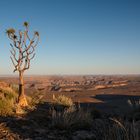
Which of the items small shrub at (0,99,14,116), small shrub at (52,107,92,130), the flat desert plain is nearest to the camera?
small shrub at (52,107,92,130)

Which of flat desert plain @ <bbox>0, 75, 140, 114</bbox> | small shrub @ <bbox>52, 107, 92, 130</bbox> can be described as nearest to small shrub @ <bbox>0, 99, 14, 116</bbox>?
small shrub @ <bbox>52, 107, 92, 130</bbox>

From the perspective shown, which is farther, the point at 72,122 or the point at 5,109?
the point at 5,109

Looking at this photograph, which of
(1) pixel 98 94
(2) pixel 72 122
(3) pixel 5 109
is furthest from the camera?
(1) pixel 98 94

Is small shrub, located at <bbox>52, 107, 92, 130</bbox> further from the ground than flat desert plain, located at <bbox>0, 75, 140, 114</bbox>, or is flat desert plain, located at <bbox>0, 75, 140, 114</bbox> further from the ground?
small shrub, located at <bbox>52, 107, 92, 130</bbox>

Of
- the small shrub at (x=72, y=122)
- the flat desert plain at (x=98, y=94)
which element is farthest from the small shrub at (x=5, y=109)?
the flat desert plain at (x=98, y=94)

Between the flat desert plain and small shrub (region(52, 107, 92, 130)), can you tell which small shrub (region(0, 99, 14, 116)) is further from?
the flat desert plain

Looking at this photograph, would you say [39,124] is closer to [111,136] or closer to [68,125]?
[68,125]

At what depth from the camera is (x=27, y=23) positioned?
16.5 metres

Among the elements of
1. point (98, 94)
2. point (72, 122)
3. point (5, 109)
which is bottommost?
point (98, 94)

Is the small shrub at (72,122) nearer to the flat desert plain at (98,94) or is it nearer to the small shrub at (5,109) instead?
the small shrub at (5,109)

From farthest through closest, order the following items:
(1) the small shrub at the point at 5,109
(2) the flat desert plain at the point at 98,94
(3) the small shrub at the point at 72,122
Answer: (2) the flat desert plain at the point at 98,94 < (1) the small shrub at the point at 5,109 < (3) the small shrub at the point at 72,122

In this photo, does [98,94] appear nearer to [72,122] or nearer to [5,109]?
[5,109]

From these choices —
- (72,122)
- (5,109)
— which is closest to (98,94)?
(5,109)

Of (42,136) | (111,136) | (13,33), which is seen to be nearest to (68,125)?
(42,136)
